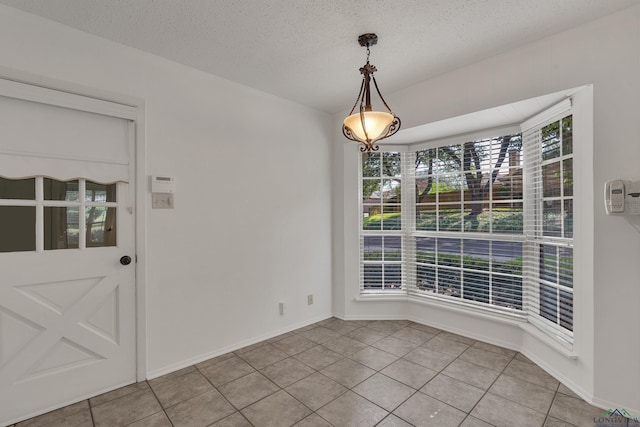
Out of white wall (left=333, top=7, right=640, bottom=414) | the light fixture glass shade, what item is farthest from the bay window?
the light fixture glass shade

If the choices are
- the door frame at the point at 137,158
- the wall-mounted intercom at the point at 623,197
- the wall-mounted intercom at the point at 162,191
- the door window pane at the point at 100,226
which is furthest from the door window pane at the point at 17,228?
the wall-mounted intercom at the point at 623,197

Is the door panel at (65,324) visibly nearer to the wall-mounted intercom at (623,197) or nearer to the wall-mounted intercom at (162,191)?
the wall-mounted intercom at (162,191)

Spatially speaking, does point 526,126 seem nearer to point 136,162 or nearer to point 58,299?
point 136,162

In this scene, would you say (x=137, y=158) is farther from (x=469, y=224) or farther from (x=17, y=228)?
(x=469, y=224)

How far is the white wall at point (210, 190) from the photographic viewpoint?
221cm

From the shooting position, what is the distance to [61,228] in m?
2.16

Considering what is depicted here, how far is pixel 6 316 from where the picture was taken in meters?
1.95

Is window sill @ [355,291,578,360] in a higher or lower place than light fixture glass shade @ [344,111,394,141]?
lower

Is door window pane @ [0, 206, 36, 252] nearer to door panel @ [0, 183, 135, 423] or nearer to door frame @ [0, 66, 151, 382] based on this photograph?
door panel @ [0, 183, 135, 423]

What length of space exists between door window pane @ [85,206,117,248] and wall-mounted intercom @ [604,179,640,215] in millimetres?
3529

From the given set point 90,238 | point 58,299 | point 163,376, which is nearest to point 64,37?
point 90,238

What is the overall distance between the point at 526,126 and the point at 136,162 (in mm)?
3492

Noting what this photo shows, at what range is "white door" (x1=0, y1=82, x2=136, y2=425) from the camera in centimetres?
197

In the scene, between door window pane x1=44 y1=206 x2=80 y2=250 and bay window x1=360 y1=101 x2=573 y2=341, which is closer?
door window pane x1=44 y1=206 x2=80 y2=250
